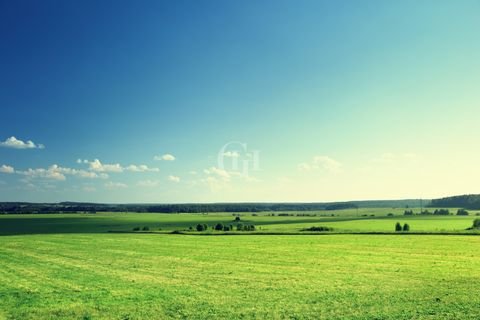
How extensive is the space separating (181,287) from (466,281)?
19.0 m

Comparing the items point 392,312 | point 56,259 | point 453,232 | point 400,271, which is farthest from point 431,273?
point 453,232

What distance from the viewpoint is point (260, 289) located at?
25.8 m

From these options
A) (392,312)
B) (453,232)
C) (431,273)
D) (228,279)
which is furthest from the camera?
(453,232)

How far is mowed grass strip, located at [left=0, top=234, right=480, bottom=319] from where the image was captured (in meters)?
20.4

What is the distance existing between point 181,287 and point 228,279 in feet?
13.4

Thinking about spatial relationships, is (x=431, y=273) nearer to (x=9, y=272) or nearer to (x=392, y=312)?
(x=392, y=312)

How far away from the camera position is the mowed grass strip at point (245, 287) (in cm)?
2038

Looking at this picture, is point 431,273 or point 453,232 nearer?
point 431,273

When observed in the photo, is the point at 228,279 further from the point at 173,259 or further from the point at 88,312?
the point at 173,259

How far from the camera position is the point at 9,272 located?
1375 inches

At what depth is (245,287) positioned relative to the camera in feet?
87.0

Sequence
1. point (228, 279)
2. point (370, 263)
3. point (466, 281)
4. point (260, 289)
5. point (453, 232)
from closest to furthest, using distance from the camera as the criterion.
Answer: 1. point (260, 289)
2. point (466, 281)
3. point (228, 279)
4. point (370, 263)
5. point (453, 232)

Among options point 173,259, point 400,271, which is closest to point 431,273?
point 400,271

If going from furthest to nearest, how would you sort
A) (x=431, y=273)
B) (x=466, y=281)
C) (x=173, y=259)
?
(x=173, y=259) < (x=431, y=273) < (x=466, y=281)
